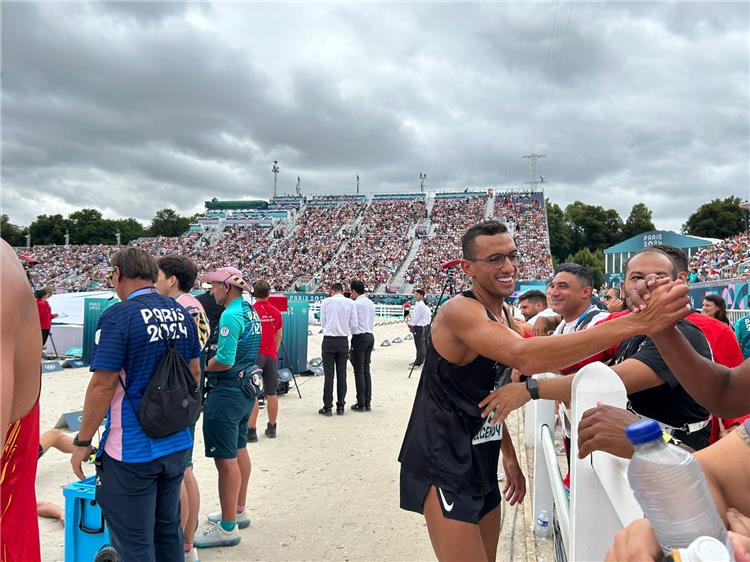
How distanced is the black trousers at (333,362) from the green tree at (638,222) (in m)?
69.6

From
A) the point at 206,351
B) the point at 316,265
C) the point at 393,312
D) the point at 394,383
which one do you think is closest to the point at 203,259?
the point at 316,265

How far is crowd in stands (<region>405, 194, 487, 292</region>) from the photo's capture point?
3766cm

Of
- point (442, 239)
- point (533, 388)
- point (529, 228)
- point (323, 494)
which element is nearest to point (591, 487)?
point (533, 388)

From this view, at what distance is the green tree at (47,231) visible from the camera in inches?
3376

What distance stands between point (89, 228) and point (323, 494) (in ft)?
313

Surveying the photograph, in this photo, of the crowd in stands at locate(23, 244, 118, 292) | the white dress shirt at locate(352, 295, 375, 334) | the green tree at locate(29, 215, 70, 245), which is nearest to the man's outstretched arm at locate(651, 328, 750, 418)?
the white dress shirt at locate(352, 295, 375, 334)

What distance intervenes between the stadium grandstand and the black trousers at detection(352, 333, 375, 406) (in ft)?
87.3

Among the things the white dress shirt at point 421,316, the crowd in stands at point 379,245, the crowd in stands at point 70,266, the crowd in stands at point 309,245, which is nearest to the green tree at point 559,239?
the crowd in stands at point 379,245

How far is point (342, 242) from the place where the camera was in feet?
160

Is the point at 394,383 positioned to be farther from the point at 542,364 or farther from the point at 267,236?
the point at 267,236

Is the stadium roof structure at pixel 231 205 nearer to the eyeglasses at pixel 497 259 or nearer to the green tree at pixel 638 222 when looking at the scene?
the green tree at pixel 638 222

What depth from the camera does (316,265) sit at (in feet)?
141

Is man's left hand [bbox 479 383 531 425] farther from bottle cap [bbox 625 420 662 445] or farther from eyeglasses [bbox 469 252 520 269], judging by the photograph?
bottle cap [bbox 625 420 662 445]

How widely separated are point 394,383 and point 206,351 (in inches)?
269
